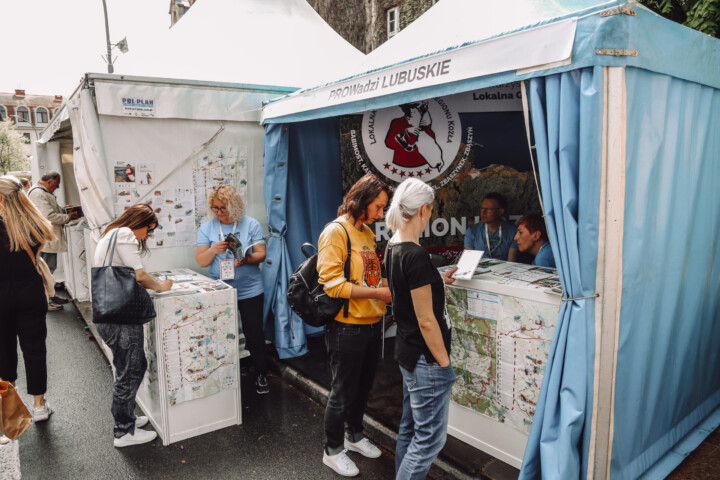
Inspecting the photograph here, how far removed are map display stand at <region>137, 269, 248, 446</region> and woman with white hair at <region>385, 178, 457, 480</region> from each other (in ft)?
5.50

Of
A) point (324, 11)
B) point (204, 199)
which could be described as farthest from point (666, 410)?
point (324, 11)

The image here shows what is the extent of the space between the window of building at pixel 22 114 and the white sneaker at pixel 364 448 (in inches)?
2267

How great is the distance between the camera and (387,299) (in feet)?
→ 8.59

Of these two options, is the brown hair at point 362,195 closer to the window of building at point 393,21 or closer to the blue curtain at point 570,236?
the blue curtain at point 570,236

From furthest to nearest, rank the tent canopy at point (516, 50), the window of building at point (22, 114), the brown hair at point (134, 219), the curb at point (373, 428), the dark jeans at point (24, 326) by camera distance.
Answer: the window of building at point (22, 114)
the dark jeans at point (24, 326)
the brown hair at point (134, 219)
the curb at point (373, 428)
the tent canopy at point (516, 50)

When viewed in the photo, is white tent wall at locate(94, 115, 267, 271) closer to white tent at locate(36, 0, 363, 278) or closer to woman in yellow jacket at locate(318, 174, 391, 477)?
white tent at locate(36, 0, 363, 278)

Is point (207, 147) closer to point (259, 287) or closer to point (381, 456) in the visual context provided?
point (259, 287)

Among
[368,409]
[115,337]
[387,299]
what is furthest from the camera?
[368,409]

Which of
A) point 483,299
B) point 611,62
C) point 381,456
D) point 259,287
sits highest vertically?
point 611,62

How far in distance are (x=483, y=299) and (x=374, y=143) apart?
221 cm

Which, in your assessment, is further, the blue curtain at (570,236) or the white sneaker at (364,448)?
the white sneaker at (364,448)

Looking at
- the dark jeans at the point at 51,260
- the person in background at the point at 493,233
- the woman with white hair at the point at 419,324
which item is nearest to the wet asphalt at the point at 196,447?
the woman with white hair at the point at 419,324

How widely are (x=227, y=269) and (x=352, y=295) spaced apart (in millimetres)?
1590

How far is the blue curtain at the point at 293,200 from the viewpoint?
449 centimetres
